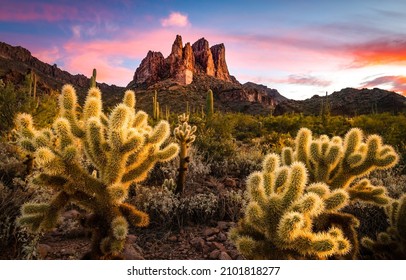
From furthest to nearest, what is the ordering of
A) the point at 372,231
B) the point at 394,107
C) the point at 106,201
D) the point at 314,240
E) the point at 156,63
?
1. the point at 156,63
2. the point at 394,107
3. the point at 372,231
4. the point at 106,201
5. the point at 314,240

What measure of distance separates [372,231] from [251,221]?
6.99 ft

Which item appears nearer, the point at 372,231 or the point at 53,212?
the point at 53,212

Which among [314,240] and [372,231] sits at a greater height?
[314,240]

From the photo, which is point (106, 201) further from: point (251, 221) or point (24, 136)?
point (251, 221)

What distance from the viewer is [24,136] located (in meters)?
2.86

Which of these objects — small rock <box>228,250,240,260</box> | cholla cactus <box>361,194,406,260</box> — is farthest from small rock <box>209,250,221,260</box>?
cholla cactus <box>361,194,406,260</box>

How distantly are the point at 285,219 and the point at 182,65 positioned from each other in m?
75.6

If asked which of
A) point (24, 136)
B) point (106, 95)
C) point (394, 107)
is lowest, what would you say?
point (24, 136)

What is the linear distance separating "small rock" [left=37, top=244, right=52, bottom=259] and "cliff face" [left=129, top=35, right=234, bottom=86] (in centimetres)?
6016

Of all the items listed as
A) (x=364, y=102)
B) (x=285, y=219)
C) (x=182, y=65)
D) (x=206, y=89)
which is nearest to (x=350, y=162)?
(x=285, y=219)

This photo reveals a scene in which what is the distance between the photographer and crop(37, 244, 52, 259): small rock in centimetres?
313

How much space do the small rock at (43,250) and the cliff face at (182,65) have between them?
197ft

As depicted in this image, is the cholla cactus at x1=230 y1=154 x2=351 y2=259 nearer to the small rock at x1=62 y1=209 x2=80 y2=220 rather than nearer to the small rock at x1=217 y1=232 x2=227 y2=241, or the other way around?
the small rock at x1=217 y1=232 x2=227 y2=241
